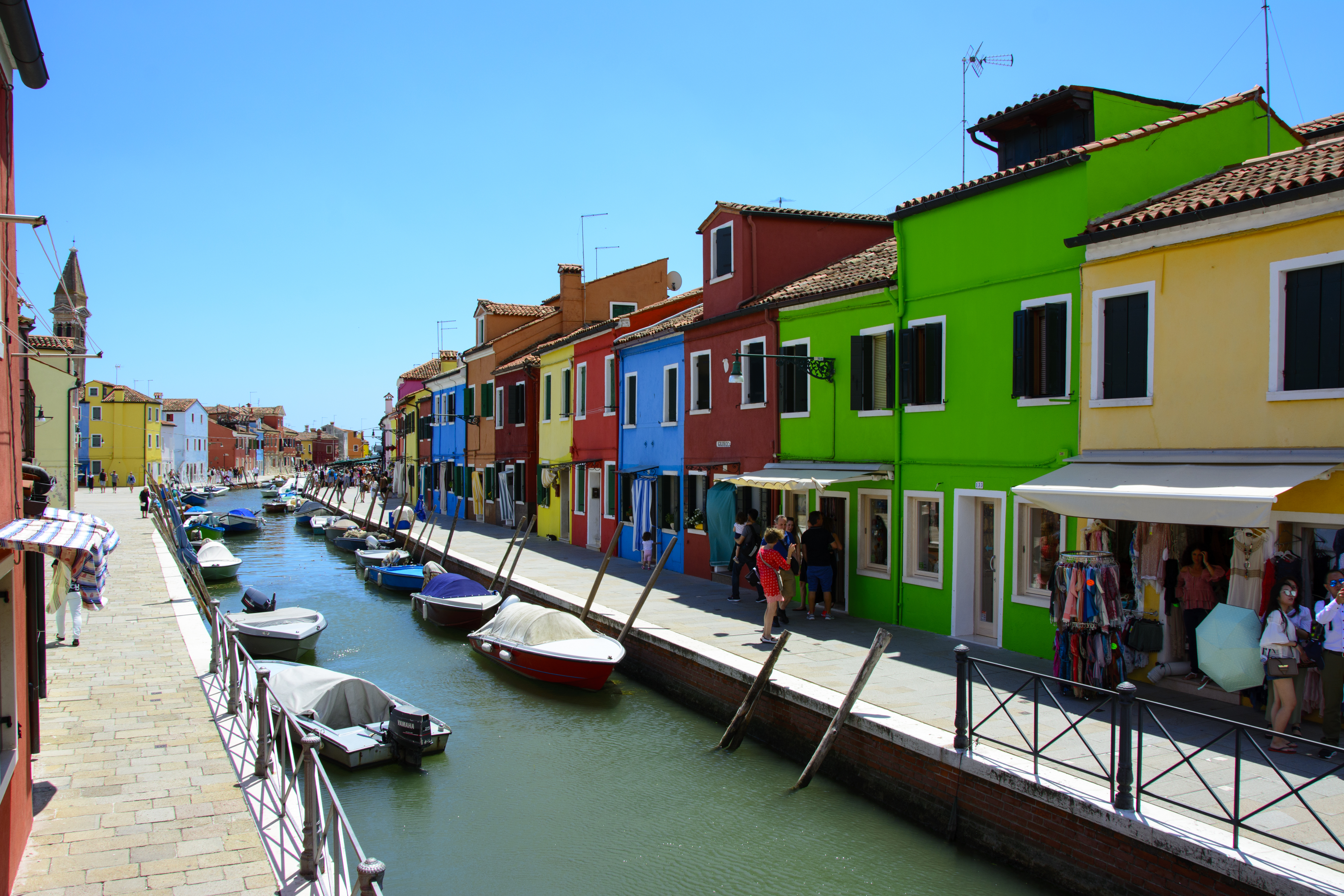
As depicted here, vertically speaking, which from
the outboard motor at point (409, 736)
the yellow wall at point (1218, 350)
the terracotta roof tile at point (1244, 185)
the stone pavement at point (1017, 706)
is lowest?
the outboard motor at point (409, 736)

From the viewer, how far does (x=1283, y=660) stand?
8086 mm

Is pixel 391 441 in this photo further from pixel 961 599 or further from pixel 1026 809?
pixel 1026 809

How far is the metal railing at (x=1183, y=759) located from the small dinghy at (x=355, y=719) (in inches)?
267

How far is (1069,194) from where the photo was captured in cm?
1165

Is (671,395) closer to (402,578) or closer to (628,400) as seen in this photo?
(628,400)

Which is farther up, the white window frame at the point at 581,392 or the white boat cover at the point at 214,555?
the white window frame at the point at 581,392

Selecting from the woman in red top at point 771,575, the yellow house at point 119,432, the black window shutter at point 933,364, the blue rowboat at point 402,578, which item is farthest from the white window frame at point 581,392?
the yellow house at point 119,432

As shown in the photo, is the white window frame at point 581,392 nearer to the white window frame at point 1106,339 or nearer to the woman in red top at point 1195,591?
the white window frame at point 1106,339

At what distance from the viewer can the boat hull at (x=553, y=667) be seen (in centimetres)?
1408

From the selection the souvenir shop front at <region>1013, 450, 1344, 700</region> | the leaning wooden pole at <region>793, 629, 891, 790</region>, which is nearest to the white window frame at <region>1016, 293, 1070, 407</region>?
the souvenir shop front at <region>1013, 450, 1344, 700</region>

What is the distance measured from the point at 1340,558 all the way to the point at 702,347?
13.7 m

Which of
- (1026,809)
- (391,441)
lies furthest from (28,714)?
(391,441)

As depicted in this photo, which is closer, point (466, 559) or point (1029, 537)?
point (1029, 537)

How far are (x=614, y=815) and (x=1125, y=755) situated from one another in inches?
216
